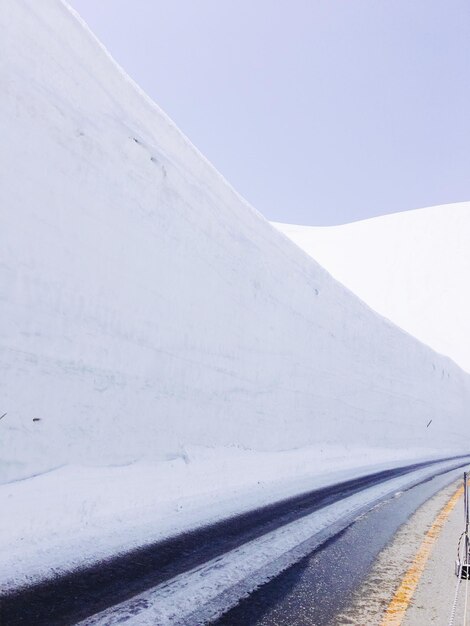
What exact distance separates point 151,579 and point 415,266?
66.7 metres

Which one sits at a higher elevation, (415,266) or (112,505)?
(415,266)

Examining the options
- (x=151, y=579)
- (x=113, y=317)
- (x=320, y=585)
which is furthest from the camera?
(x=113, y=317)

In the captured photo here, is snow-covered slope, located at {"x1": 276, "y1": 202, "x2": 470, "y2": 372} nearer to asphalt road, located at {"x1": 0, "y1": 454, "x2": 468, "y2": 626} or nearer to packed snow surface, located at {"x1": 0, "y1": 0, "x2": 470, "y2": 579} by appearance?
packed snow surface, located at {"x1": 0, "y1": 0, "x2": 470, "y2": 579}

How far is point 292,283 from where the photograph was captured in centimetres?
1369

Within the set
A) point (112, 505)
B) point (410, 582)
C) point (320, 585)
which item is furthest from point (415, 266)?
point (320, 585)

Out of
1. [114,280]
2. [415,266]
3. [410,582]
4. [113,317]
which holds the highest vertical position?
[415,266]

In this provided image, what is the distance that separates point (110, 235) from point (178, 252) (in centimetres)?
195

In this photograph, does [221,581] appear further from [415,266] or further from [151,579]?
[415,266]

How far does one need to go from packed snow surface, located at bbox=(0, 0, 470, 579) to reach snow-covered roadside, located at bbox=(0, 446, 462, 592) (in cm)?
3

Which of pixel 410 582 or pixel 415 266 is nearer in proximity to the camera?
pixel 410 582

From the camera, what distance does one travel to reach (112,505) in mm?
5215

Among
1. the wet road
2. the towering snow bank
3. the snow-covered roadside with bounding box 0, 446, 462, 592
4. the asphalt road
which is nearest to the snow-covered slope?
the towering snow bank

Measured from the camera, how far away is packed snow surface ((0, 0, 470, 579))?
193 inches

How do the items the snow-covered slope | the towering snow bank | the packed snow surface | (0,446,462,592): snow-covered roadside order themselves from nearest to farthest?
(0,446,462,592): snow-covered roadside
the packed snow surface
the towering snow bank
the snow-covered slope
